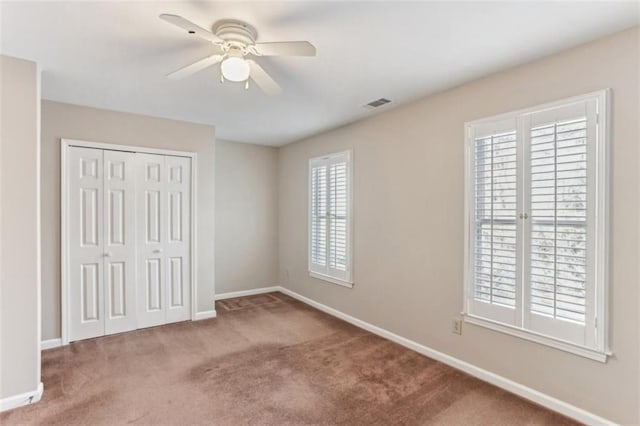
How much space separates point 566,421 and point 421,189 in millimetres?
2031

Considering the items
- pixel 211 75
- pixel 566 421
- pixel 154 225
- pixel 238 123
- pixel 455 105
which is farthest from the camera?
pixel 238 123

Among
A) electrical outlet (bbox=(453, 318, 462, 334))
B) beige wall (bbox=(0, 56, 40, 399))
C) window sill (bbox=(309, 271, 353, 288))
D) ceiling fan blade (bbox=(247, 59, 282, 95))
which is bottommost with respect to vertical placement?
electrical outlet (bbox=(453, 318, 462, 334))

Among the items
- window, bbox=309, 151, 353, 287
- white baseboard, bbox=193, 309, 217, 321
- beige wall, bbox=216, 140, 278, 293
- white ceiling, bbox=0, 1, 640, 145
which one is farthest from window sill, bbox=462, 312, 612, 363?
beige wall, bbox=216, 140, 278, 293

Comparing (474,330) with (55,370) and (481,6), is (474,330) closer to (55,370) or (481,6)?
(481,6)

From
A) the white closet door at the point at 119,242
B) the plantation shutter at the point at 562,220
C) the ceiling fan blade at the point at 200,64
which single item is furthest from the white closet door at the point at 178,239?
the plantation shutter at the point at 562,220

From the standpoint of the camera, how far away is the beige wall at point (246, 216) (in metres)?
5.19

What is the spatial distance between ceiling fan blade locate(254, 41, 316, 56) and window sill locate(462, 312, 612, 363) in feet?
7.89

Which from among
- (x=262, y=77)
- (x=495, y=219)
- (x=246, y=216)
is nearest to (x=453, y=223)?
(x=495, y=219)

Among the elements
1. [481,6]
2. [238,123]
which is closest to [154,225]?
[238,123]

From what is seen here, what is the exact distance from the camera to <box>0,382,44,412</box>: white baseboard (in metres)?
2.29

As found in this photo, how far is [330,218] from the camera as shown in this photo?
450 centimetres

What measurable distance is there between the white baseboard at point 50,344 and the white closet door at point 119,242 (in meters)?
0.42

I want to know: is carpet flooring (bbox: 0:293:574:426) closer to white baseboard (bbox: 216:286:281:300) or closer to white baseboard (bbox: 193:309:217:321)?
white baseboard (bbox: 193:309:217:321)

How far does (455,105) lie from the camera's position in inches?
115
